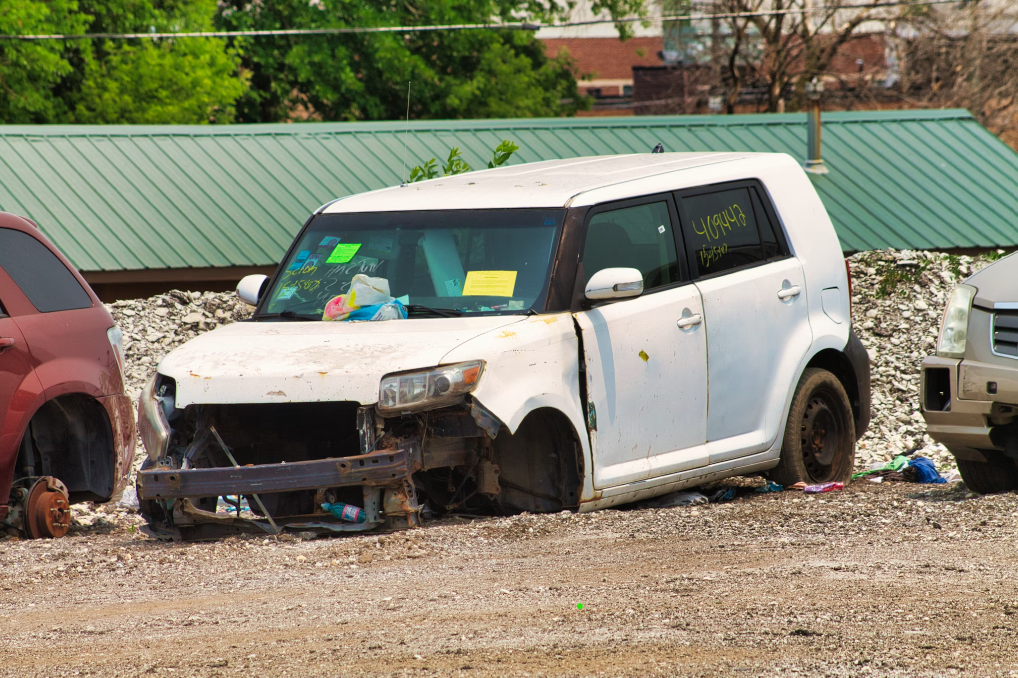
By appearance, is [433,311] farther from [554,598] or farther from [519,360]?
[554,598]

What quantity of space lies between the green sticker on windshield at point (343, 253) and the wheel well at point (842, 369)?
316cm

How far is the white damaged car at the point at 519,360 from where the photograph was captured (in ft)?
20.1

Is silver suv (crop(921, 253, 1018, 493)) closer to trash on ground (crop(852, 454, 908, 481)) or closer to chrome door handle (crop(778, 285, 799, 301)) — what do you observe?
chrome door handle (crop(778, 285, 799, 301))

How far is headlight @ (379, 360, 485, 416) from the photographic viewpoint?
5977 mm

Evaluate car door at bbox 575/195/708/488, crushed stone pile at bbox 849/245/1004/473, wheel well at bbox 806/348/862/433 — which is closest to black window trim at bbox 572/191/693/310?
car door at bbox 575/195/708/488

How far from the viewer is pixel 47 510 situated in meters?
7.18

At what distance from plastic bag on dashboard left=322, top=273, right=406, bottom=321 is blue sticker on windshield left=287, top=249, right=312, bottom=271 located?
0.55 m

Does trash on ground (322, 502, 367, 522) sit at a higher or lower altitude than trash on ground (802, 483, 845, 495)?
higher

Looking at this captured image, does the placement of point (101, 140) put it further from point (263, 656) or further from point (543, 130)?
point (263, 656)

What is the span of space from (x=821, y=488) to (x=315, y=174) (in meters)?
12.7

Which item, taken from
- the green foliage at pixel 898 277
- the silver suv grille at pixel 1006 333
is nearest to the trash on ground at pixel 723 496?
the silver suv grille at pixel 1006 333

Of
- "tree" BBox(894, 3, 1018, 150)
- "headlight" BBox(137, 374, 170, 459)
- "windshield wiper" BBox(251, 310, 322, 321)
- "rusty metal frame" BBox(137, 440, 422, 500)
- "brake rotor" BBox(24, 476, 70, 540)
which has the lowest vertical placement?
"brake rotor" BBox(24, 476, 70, 540)

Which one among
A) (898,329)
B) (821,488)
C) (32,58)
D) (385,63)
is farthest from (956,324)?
(385,63)

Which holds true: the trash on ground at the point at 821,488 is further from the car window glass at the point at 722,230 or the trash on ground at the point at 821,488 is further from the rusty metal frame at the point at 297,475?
the rusty metal frame at the point at 297,475
